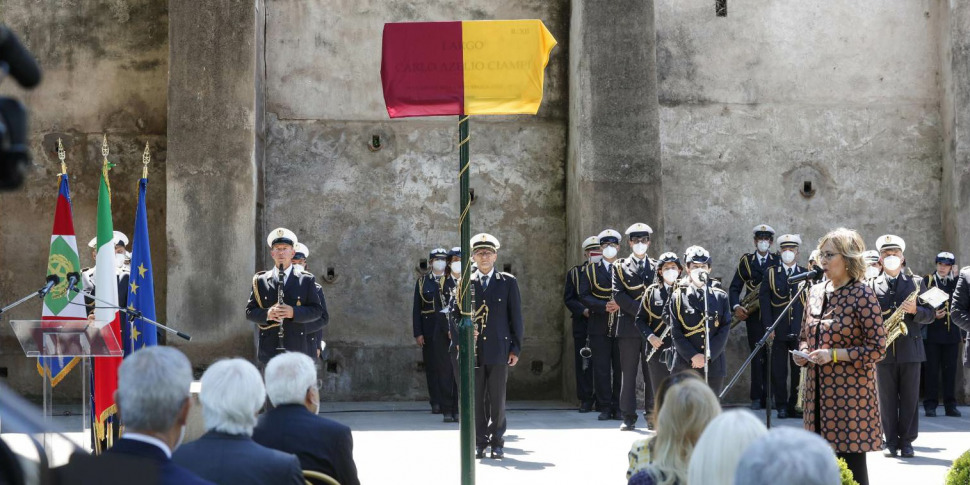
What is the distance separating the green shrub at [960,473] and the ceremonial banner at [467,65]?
320cm

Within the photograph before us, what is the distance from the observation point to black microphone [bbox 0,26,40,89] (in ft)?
7.17

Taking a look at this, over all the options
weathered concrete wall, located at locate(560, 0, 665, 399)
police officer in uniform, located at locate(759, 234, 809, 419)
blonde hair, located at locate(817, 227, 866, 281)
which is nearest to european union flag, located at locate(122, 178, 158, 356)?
blonde hair, located at locate(817, 227, 866, 281)

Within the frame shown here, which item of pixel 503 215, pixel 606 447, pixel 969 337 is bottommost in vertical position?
pixel 606 447

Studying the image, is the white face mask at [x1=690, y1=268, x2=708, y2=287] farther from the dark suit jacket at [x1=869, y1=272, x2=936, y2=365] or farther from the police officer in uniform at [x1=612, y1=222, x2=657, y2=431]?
the dark suit jacket at [x1=869, y1=272, x2=936, y2=365]

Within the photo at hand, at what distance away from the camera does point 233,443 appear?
3.73 metres

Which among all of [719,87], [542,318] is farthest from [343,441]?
[719,87]

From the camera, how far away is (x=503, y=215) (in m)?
14.3

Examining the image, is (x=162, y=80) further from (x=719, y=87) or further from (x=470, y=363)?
(x=470, y=363)

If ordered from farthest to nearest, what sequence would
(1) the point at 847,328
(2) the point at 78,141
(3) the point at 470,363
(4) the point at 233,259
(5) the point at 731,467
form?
1. (2) the point at 78,141
2. (4) the point at 233,259
3. (3) the point at 470,363
4. (1) the point at 847,328
5. (5) the point at 731,467

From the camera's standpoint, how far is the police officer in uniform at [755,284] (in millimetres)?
13383

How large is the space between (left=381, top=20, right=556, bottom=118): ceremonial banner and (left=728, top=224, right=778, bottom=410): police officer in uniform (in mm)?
6994

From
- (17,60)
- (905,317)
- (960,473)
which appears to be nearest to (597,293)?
(905,317)

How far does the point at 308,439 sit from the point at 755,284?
32.3ft

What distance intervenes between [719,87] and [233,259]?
6.49m
